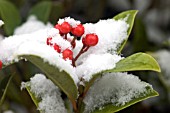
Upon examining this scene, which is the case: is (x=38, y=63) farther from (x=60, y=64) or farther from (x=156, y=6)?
(x=156, y=6)

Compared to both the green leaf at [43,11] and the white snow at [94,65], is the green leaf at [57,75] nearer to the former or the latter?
the white snow at [94,65]

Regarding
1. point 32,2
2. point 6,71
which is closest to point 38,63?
point 6,71

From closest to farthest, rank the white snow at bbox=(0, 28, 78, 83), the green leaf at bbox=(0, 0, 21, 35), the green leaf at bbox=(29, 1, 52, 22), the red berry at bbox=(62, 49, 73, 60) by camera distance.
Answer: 1. the white snow at bbox=(0, 28, 78, 83)
2. the red berry at bbox=(62, 49, 73, 60)
3. the green leaf at bbox=(0, 0, 21, 35)
4. the green leaf at bbox=(29, 1, 52, 22)

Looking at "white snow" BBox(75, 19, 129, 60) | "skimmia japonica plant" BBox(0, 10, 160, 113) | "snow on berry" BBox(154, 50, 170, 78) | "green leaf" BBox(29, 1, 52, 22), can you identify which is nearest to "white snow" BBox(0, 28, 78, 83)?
"skimmia japonica plant" BBox(0, 10, 160, 113)

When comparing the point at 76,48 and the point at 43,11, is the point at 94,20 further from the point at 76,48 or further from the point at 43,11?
the point at 76,48

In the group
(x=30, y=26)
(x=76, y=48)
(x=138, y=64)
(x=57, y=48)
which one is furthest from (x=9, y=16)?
(x=138, y=64)

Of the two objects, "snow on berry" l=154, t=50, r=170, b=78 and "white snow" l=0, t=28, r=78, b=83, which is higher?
"white snow" l=0, t=28, r=78, b=83

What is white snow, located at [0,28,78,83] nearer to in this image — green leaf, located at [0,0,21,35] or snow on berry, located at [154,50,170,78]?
green leaf, located at [0,0,21,35]
